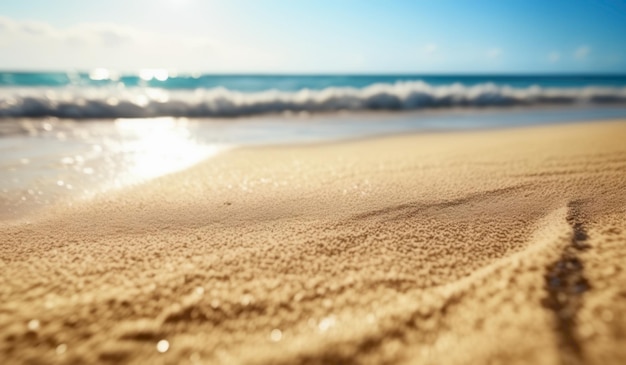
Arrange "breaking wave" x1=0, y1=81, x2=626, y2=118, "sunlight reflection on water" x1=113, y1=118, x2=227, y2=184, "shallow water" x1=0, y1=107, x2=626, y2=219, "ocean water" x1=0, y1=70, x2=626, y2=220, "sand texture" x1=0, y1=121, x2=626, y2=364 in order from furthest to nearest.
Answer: "breaking wave" x1=0, y1=81, x2=626, y2=118
"sunlight reflection on water" x1=113, y1=118, x2=227, y2=184
"ocean water" x1=0, y1=70, x2=626, y2=220
"shallow water" x1=0, y1=107, x2=626, y2=219
"sand texture" x1=0, y1=121, x2=626, y2=364

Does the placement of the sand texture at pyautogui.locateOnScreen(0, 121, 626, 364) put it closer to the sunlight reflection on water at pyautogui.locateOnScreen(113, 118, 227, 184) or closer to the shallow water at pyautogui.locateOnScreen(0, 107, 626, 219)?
the shallow water at pyautogui.locateOnScreen(0, 107, 626, 219)

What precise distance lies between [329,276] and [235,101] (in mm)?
7556

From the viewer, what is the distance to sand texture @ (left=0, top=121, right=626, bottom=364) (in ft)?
2.49

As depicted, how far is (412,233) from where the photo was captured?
1272 millimetres

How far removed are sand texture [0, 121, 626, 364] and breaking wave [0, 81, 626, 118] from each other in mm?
6032

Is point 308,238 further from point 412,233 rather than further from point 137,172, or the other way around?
point 137,172

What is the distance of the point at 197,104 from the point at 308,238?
7.20 metres

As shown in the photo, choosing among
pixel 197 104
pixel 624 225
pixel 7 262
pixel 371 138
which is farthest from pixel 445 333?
pixel 197 104

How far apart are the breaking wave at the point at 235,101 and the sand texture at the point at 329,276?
19.8 ft

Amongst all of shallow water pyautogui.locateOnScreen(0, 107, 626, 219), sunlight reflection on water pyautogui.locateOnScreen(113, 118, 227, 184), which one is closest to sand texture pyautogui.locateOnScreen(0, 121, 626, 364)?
shallow water pyautogui.locateOnScreen(0, 107, 626, 219)

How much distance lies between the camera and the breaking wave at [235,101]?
6.54m

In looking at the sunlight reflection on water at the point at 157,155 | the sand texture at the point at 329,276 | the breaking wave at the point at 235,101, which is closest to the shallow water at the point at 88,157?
the sunlight reflection on water at the point at 157,155

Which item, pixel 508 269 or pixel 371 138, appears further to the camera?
pixel 371 138

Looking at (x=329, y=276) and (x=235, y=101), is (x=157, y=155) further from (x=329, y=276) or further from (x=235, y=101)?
(x=235, y=101)
